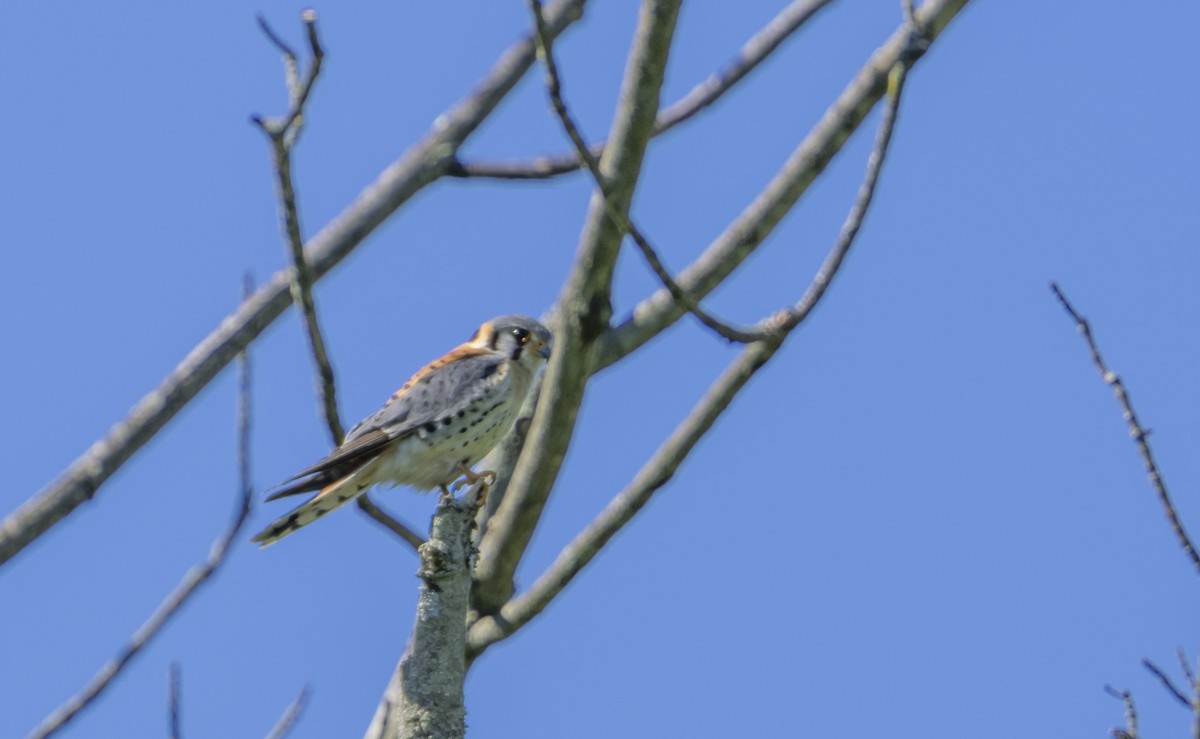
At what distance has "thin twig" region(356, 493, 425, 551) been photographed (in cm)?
495

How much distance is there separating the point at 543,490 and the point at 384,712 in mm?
841

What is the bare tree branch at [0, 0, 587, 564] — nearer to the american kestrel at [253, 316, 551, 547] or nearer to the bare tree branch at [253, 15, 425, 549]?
the bare tree branch at [253, 15, 425, 549]

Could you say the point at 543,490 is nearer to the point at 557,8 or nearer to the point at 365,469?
the point at 365,469

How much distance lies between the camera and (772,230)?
16.5ft

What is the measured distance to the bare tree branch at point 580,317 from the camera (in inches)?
164

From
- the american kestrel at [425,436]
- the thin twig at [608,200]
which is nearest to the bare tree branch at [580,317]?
the thin twig at [608,200]

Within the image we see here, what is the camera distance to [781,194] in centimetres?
494

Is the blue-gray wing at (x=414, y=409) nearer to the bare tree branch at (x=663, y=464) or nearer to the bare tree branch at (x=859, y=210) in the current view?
the bare tree branch at (x=663, y=464)

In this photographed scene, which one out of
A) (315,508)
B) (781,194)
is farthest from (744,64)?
(315,508)

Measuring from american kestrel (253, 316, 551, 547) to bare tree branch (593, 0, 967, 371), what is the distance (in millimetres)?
875

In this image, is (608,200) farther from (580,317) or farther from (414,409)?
(414,409)

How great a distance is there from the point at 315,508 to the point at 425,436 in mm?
505

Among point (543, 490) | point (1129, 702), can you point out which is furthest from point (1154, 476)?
point (543, 490)

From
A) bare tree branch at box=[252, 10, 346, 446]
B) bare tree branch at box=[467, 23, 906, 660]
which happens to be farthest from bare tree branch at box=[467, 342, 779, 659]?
bare tree branch at box=[252, 10, 346, 446]
